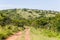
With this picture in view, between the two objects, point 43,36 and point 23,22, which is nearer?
point 43,36

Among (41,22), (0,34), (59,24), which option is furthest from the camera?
(41,22)

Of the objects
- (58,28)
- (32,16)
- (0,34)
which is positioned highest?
(0,34)

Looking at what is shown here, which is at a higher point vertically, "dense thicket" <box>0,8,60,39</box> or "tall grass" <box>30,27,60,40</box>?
"tall grass" <box>30,27,60,40</box>

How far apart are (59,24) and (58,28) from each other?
927 millimetres

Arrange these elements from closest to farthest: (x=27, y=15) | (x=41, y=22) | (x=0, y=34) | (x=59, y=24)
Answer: (x=0, y=34) → (x=59, y=24) → (x=41, y=22) → (x=27, y=15)

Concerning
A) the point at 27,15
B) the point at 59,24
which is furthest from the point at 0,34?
the point at 27,15

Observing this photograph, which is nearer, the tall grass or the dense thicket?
the tall grass

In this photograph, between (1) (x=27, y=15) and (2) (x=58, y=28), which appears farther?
(1) (x=27, y=15)

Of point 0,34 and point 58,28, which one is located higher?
point 0,34

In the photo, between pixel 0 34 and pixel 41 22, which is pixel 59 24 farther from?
pixel 41 22

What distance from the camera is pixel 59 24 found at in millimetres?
45781

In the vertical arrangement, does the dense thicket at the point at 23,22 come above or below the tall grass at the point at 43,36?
below

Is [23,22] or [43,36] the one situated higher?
[43,36]

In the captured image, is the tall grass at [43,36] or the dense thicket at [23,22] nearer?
the tall grass at [43,36]
